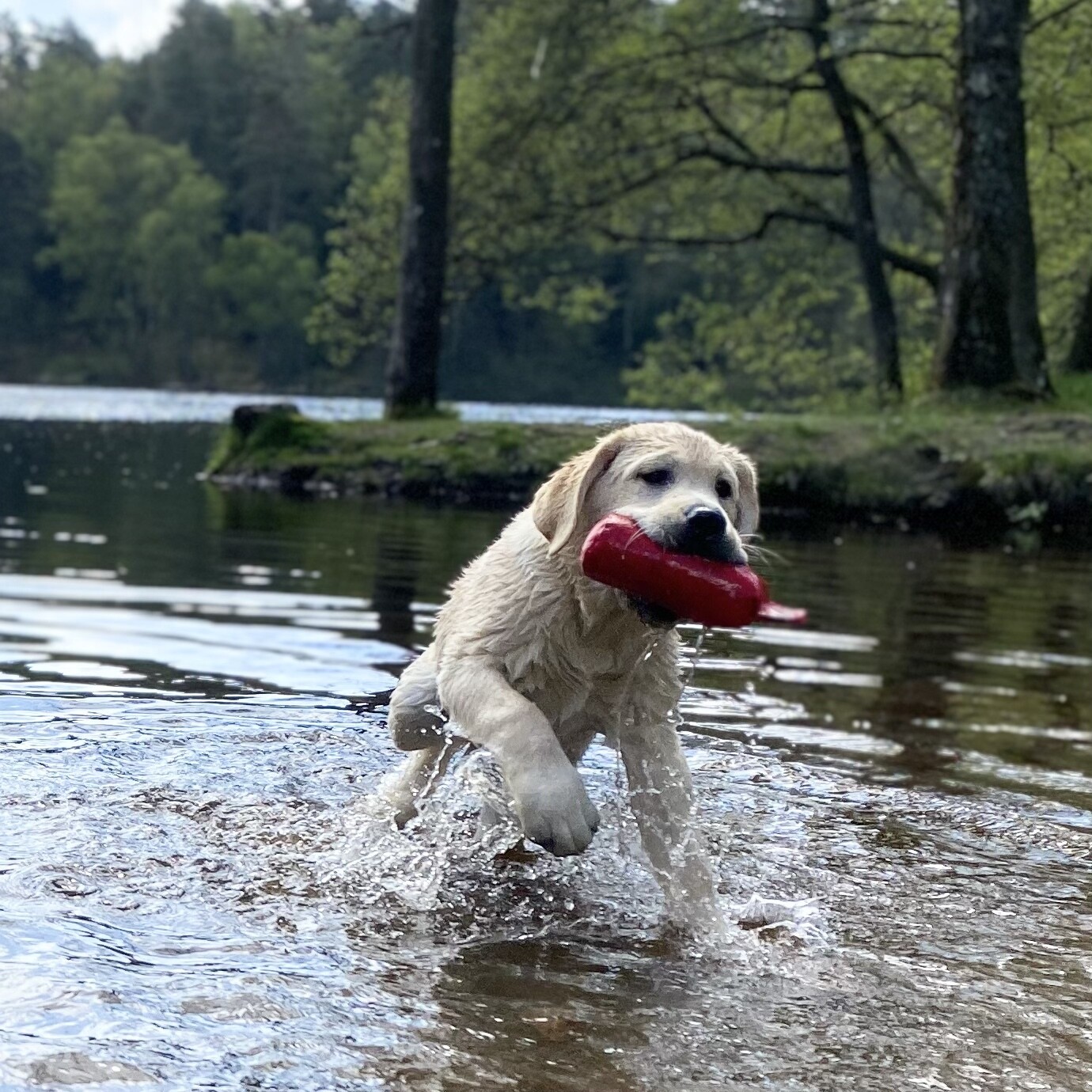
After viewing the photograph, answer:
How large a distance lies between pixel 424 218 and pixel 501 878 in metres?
16.6

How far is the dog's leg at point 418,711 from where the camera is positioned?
5348 mm

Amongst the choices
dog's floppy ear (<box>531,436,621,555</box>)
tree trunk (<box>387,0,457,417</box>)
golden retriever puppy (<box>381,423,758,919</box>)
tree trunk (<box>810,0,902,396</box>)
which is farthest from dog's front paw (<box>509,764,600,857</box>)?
tree trunk (<box>810,0,902,396</box>)

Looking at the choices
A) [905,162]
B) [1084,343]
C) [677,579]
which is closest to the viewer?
[677,579]

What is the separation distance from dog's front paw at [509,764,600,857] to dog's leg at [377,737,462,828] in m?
1.31

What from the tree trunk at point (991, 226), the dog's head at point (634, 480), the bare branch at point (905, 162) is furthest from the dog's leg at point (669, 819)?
the bare branch at point (905, 162)

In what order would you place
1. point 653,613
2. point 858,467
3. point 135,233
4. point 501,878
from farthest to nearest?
1. point 135,233
2. point 858,467
3. point 501,878
4. point 653,613

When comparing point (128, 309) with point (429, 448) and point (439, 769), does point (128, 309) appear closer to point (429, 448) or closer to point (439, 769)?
point (429, 448)

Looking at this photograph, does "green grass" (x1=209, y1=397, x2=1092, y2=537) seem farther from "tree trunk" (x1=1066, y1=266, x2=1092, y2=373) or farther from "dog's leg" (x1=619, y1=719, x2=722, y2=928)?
"dog's leg" (x1=619, y1=719, x2=722, y2=928)

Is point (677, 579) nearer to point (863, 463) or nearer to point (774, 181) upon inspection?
point (863, 463)

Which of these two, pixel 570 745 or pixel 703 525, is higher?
pixel 703 525

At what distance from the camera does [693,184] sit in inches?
1050

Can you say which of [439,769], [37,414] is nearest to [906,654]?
[439,769]

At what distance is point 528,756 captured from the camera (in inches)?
168

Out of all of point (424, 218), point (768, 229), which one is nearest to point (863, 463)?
point (424, 218)
